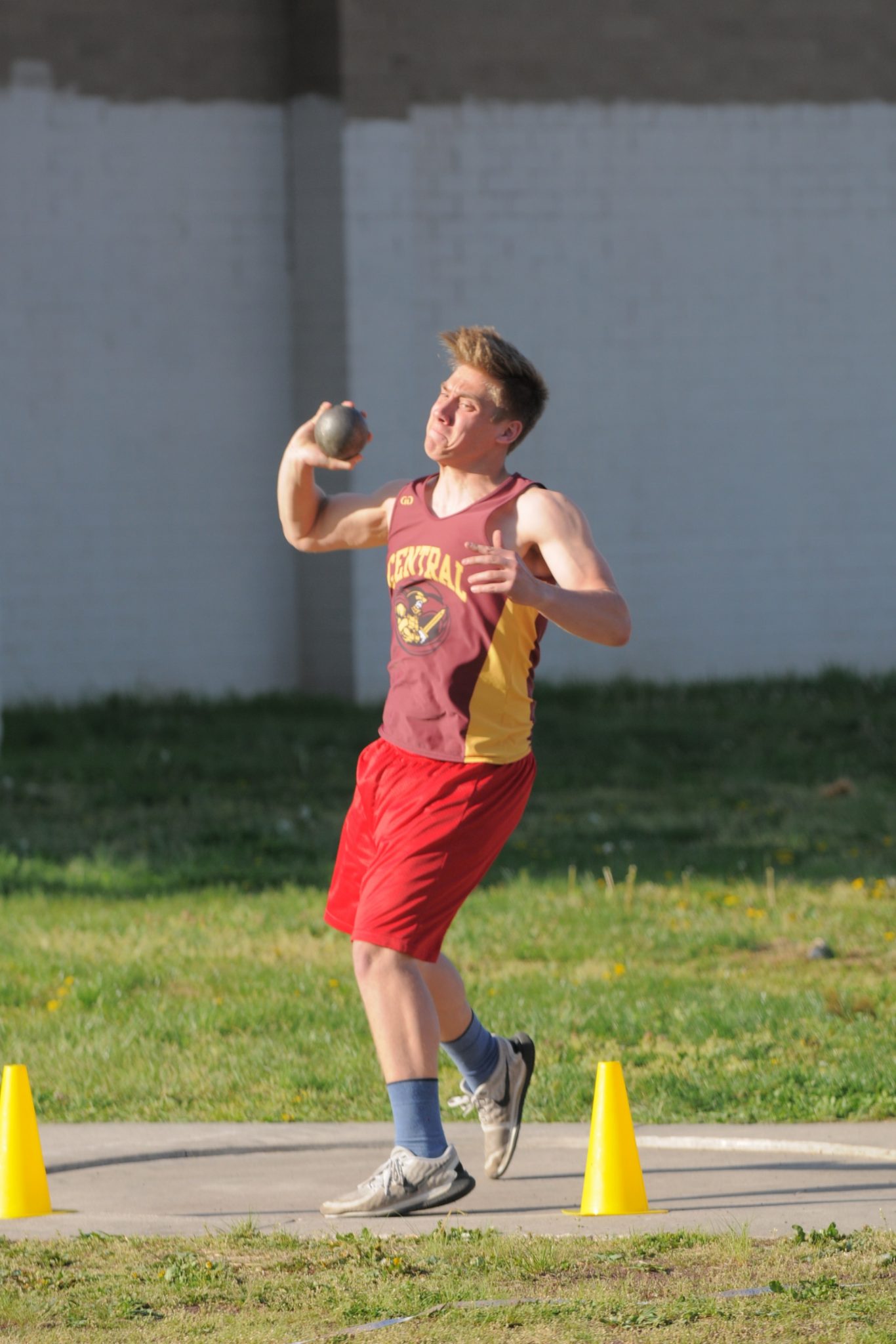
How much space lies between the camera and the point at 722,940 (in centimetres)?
863

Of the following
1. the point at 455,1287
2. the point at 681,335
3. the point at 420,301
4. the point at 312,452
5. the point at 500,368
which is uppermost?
the point at 420,301

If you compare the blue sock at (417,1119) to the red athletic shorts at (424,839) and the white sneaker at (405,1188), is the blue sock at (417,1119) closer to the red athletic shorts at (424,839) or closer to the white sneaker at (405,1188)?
the white sneaker at (405,1188)

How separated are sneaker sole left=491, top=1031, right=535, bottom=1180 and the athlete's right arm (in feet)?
4.76

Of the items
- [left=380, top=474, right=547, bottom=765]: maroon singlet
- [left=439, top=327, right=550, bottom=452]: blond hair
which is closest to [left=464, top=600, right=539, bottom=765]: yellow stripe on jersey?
[left=380, top=474, right=547, bottom=765]: maroon singlet

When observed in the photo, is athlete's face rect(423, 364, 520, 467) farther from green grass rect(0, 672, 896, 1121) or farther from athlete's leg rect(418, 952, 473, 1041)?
green grass rect(0, 672, 896, 1121)

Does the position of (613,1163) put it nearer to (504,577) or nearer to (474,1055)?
(474,1055)

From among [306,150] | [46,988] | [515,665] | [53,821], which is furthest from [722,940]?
[306,150]

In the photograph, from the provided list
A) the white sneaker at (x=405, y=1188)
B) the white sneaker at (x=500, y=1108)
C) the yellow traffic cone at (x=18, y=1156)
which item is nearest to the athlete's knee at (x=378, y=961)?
the white sneaker at (x=405, y=1188)

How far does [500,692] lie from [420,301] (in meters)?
12.3

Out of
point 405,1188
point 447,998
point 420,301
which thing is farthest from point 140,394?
point 405,1188

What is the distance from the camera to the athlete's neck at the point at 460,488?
16.9ft

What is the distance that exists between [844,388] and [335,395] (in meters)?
4.65

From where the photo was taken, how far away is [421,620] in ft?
16.5

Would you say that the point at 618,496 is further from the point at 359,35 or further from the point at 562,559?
the point at 562,559
